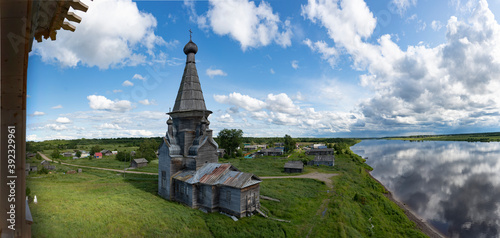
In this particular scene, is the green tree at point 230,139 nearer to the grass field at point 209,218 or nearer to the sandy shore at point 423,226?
the grass field at point 209,218

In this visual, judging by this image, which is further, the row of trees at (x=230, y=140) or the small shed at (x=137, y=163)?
the row of trees at (x=230, y=140)

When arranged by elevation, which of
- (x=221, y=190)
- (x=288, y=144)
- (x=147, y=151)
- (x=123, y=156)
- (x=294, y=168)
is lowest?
(x=294, y=168)

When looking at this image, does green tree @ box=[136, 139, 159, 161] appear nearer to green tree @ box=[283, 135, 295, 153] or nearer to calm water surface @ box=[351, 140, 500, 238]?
green tree @ box=[283, 135, 295, 153]

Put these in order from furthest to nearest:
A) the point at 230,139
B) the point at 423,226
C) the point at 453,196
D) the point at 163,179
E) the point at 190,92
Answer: the point at 230,139, the point at 453,196, the point at 423,226, the point at 190,92, the point at 163,179

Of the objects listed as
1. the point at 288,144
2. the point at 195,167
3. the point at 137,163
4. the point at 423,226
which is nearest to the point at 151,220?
the point at 195,167

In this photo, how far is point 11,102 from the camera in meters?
2.19

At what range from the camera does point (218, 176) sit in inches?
722

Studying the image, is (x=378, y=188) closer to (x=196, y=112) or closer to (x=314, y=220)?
(x=314, y=220)

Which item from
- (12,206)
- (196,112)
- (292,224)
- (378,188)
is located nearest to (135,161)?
(196,112)

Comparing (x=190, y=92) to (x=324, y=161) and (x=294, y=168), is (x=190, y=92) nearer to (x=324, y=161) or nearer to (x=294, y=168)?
(x=294, y=168)

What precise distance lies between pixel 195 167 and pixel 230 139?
152ft

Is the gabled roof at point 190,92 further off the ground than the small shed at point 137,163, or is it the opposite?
the gabled roof at point 190,92

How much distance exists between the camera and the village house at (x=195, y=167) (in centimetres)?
1722

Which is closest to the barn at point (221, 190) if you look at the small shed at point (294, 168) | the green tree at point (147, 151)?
the small shed at point (294, 168)
